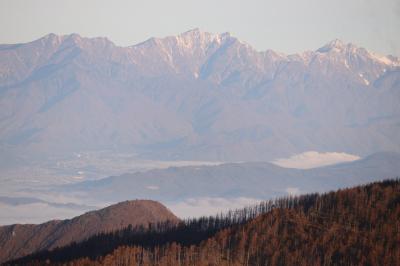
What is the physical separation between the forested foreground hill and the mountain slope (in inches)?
1098

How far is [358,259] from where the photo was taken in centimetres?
9862

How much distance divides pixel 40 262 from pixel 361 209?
1426 inches

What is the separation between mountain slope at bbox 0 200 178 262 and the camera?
15450cm

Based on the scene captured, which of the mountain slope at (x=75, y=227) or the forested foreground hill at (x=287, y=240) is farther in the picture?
the mountain slope at (x=75, y=227)

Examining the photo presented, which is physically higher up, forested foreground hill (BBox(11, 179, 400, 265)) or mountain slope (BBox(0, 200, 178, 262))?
mountain slope (BBox(0, 200, 178, 262))

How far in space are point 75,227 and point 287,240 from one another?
59965 mm

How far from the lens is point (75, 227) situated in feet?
518

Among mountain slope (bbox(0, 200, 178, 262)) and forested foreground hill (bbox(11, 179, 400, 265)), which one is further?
mountain slope (bbox(0, 200, 178, 262))

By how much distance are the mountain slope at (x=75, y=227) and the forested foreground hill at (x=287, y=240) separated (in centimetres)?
2790

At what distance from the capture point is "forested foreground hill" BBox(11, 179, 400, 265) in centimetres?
10019

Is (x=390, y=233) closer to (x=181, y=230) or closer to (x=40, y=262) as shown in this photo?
(x=181, y=230)

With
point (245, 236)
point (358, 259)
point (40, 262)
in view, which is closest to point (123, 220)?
point (40, 262)

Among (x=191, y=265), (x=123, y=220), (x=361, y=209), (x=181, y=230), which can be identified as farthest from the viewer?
(x=123, y=220)

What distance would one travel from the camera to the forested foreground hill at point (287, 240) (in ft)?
329
